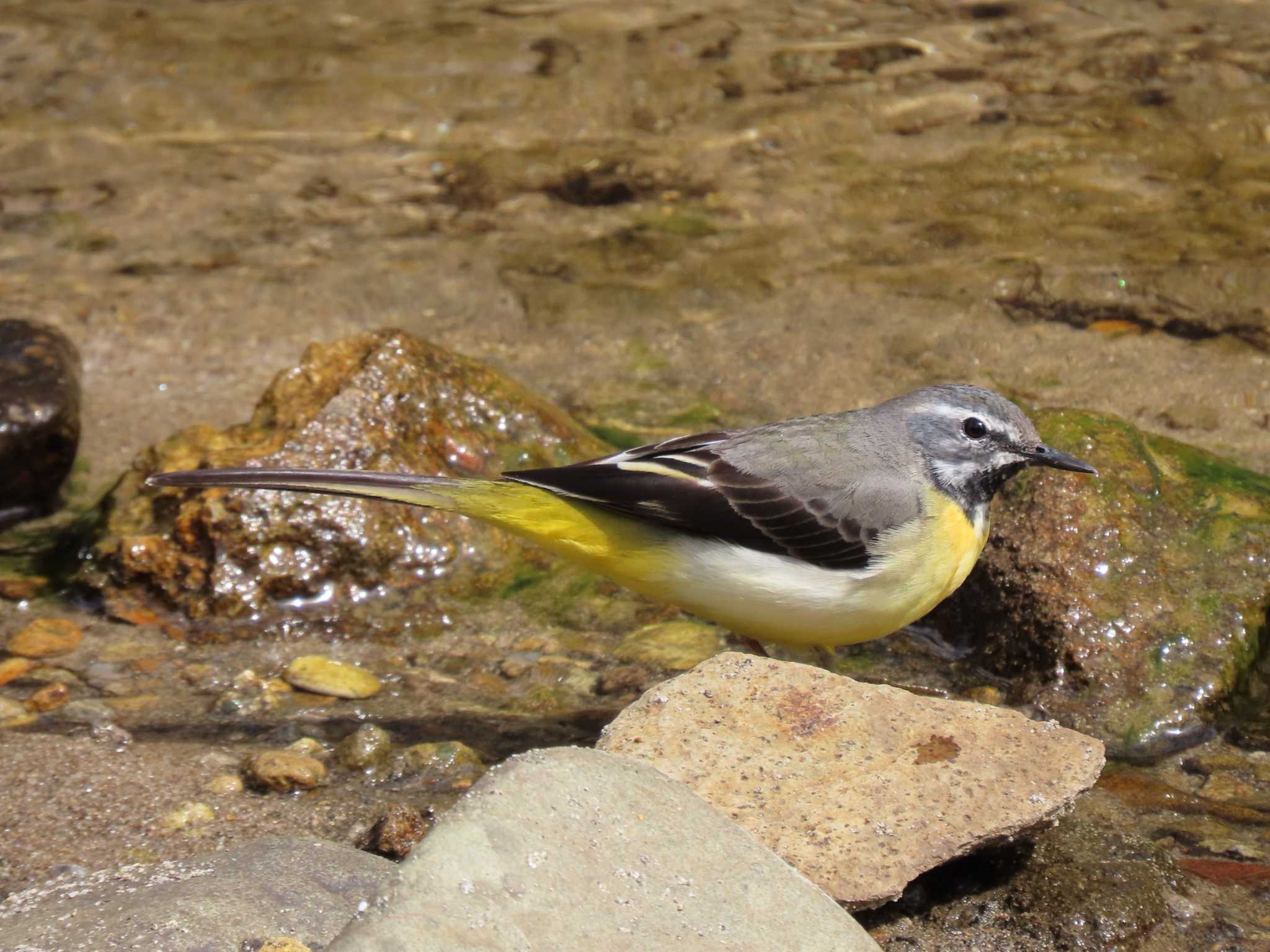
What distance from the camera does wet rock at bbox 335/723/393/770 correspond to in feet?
16.7

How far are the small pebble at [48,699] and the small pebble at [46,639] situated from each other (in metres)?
0.35

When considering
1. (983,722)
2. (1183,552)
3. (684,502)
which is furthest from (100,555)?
(1183,552)

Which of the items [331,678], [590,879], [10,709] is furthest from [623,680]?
[590,879]

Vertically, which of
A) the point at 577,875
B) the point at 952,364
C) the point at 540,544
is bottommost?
the point at 952,364

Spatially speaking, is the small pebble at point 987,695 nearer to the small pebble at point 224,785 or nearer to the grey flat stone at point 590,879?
the grey flat stone at point 590,879

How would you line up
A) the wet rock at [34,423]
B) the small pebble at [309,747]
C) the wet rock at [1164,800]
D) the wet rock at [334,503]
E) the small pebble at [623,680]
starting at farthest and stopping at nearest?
the wet rock at [34,423] < the wet rock at [334,503] < the small pebble at [623,680] < the small pebble at [309,747] < the wet rock at [1164,800]

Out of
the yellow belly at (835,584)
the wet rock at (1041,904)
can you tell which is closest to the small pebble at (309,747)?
the yellow belly at (835,584)

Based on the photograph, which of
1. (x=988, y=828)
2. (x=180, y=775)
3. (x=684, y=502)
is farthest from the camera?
(x=684, y=502)

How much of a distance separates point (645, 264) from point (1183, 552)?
5.11 m

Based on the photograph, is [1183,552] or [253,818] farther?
[1183,552]

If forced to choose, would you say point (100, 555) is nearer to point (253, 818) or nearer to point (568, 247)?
point (253, 818)

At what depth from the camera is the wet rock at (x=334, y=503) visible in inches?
247

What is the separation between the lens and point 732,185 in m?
11.0

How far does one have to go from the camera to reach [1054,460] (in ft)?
18.0
